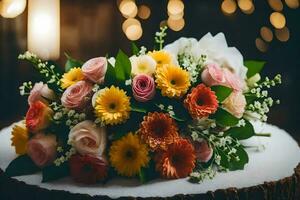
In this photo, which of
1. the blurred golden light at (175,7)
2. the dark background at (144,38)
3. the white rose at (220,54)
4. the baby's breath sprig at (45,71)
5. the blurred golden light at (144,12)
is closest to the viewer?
the baby's breath sprig at (45,71)

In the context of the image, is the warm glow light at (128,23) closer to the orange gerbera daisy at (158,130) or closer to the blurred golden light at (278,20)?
the blurred golden light at (278,20)

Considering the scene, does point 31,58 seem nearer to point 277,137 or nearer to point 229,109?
point 229,109

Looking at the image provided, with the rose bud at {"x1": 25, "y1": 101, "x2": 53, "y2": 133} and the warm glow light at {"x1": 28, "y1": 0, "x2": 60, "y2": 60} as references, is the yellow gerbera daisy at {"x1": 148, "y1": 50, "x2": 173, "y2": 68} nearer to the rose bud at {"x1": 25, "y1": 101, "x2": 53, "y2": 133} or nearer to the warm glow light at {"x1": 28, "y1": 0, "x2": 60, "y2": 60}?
the rose bud at {"x1": 25, "y1": 101, "x2": 53, "y2": 133}

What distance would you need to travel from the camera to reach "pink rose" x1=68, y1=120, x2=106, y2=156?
168 cm

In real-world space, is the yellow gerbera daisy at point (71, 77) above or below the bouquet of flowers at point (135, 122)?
above

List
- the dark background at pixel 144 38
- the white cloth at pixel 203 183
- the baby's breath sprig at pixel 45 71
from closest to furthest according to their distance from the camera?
1. the white cloth at pixel 203 183
2. the baby's breath sprig at pixel 45 71
3. the dark background at pixel 144 38

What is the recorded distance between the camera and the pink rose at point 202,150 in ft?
5.82

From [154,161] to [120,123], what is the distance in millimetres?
147

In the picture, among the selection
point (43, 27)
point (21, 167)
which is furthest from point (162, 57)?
point (43, 27)

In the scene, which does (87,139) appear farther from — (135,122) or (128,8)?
(128,8)

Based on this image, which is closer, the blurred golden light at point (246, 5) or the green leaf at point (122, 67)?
the green leaf at point (122, 67)

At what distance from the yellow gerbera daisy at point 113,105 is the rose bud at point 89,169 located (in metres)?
0.11

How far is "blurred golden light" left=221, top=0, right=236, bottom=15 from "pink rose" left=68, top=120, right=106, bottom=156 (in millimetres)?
3087

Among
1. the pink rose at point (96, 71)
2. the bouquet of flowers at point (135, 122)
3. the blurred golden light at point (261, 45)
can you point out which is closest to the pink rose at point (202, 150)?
the bouquet of flowers at point (135, 122)
